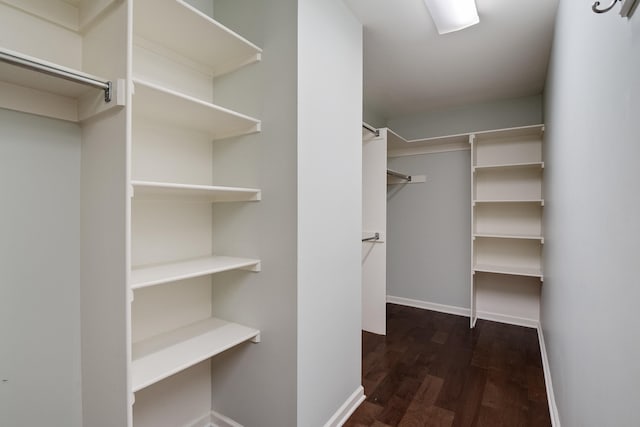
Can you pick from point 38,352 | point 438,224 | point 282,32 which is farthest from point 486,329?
point 38,352

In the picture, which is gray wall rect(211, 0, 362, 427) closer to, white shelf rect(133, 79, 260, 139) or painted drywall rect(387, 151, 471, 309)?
white shelf rect(133, 79, 260, 139)

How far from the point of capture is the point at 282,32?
5.37 feet

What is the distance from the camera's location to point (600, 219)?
40.7 inches

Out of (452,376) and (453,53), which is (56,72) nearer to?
(453,53)

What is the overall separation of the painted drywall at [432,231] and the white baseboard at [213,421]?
300 centimetres

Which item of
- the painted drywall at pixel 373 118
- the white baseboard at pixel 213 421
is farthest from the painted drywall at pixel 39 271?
the painted drywall at pixel 373 118

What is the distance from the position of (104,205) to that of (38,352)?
2.18 feet

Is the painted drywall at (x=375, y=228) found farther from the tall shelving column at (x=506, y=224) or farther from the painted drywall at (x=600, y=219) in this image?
the painted drywall at (x=600, y=219)

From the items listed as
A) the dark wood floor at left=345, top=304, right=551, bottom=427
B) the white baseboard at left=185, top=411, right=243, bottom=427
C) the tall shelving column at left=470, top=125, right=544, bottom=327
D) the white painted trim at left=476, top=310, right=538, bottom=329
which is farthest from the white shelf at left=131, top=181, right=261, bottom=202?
the white painted trim at left=476, top=310, right=538, bottom=329

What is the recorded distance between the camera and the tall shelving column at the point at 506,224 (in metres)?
3.46

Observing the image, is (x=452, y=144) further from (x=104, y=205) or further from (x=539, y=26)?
(x=104, y=205)

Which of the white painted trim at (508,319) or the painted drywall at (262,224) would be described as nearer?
the painted drywall at (262,224)

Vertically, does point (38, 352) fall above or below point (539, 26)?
below

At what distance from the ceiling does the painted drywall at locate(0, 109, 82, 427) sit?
189 cm
